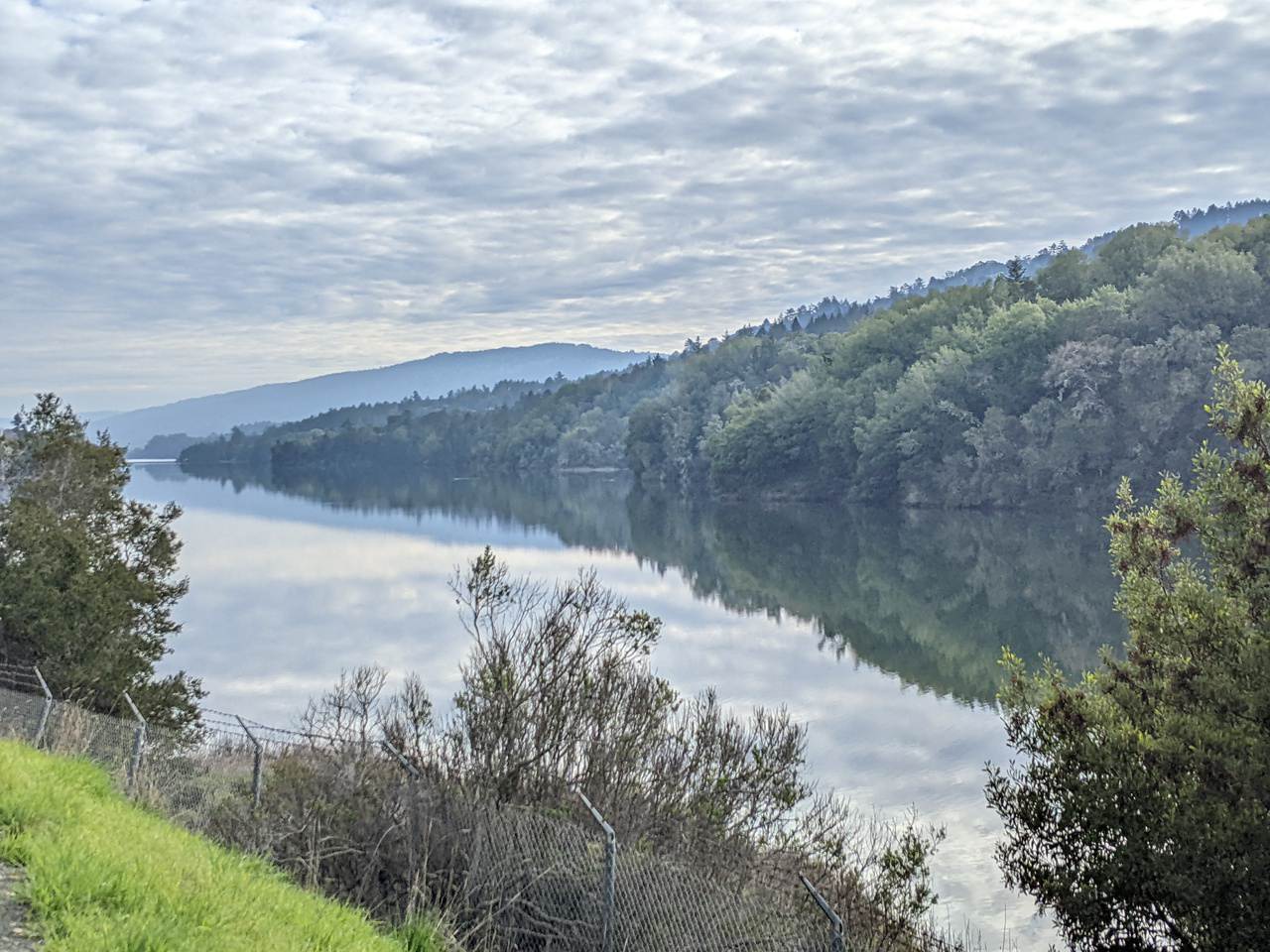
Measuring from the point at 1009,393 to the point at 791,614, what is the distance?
1759 inches

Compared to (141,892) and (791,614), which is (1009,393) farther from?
(141,892)

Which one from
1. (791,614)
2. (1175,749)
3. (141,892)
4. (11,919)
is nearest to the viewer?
(11,919)

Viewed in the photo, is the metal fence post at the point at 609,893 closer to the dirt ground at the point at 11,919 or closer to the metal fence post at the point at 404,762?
the metal fence post at the point at 404,762

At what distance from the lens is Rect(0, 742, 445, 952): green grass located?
560cm

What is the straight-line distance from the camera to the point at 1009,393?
80.6 meters

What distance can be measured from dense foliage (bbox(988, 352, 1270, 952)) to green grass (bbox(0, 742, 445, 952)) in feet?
19.8

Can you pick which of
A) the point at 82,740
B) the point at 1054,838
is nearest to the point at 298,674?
the point at 82,740

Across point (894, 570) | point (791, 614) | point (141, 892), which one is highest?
point (141, 892)

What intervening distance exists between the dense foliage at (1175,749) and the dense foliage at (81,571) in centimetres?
1532

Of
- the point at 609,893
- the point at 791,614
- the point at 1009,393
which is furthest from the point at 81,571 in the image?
the point at 1009,393

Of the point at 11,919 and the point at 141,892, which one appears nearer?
the point at 11,919

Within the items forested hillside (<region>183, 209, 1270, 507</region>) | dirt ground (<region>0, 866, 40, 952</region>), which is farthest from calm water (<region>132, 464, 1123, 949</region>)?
dirt ground (<region>0, 866, 40, 952</region>)

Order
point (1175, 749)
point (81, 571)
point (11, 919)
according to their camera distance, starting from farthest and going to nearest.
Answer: point (81, 571) → point (1175, 749) → point (11, 919)

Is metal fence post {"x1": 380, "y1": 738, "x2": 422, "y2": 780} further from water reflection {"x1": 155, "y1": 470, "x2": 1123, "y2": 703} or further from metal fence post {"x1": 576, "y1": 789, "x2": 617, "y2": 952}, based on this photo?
water reflection {"x1": 155, "y1": 470, "x2": 1123, "y2": 703}
